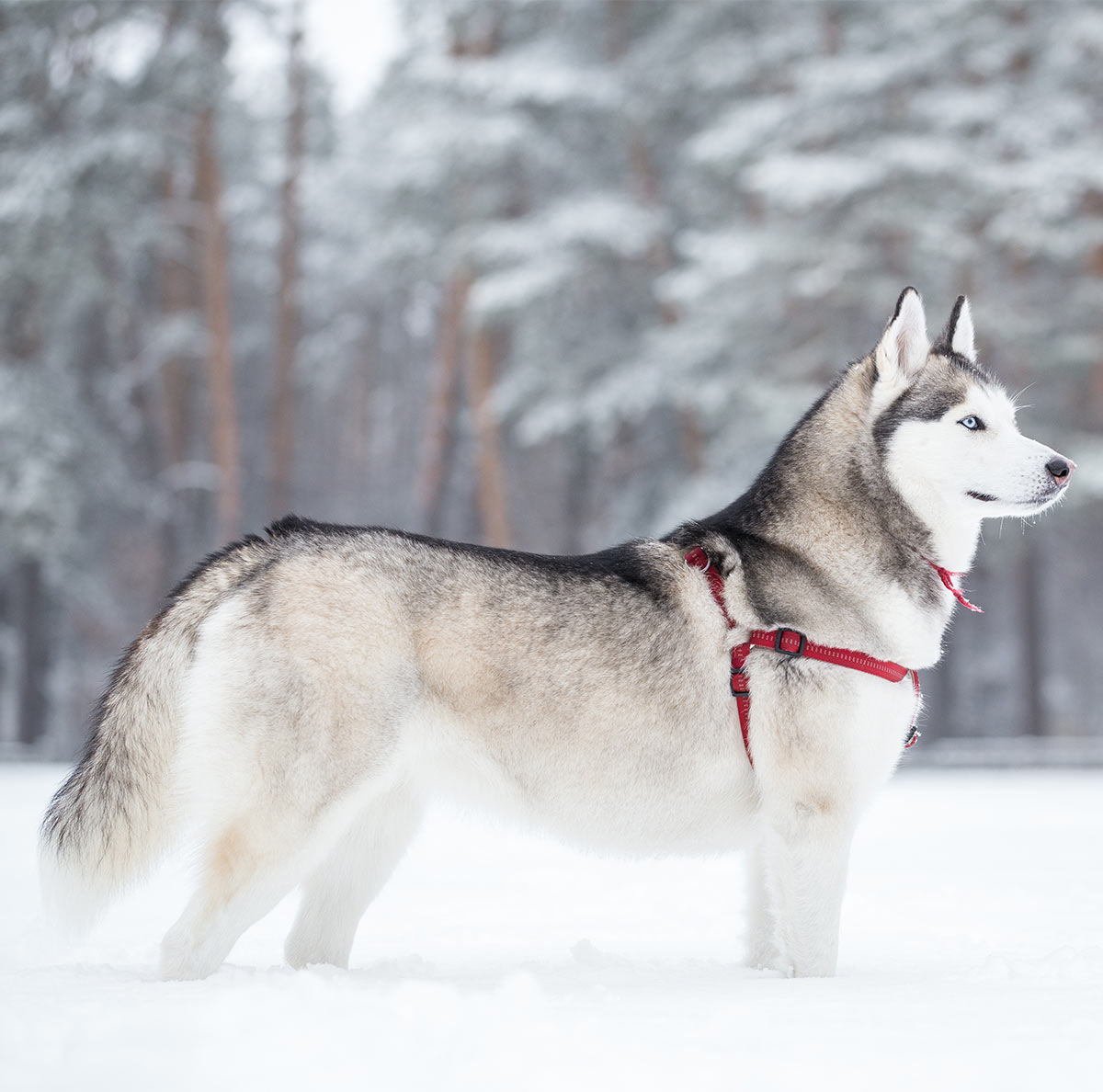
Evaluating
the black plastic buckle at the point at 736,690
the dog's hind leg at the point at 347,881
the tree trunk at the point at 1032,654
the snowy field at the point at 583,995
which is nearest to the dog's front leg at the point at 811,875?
the snowy field at the point at 583,995

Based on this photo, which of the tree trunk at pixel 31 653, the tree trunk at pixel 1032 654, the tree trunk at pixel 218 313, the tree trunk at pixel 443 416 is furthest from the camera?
the tree trunk at pixel 443 416

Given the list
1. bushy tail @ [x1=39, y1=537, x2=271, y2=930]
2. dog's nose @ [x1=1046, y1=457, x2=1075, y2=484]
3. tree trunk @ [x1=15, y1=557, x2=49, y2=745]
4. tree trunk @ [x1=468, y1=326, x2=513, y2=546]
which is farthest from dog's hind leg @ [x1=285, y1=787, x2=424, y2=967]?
tree trunk @ [x1=15, y1=557, x2=49, y2=745]

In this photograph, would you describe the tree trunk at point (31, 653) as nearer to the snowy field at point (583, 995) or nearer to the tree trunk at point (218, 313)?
the tree trunk at point (218, 313)

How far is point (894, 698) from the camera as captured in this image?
12.4ft

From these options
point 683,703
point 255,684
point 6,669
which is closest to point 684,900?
point 683,703

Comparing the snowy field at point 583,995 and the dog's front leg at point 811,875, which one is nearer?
the snowy field at point 583,995

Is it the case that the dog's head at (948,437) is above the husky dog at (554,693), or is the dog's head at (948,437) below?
above

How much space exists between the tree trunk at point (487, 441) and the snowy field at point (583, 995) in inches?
444

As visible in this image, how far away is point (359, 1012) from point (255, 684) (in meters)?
1.06

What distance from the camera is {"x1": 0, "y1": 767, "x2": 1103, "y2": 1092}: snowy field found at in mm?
2613

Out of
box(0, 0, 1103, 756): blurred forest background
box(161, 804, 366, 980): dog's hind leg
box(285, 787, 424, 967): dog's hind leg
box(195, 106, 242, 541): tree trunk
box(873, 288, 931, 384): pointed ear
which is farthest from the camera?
box(195, 106, 242, 541): tree trunk

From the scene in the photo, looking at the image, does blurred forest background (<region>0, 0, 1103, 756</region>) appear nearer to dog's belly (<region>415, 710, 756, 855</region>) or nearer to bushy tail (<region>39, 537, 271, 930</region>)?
dog's belly (<region>415, 710, 756, 855</region>)

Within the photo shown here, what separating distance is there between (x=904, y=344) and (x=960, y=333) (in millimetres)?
332

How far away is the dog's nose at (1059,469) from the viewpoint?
3838 millimetres
